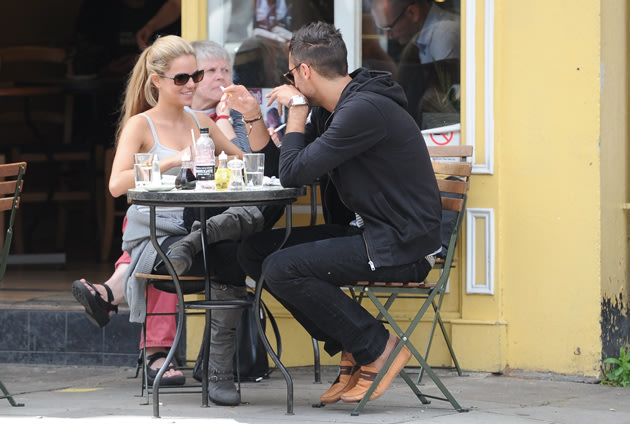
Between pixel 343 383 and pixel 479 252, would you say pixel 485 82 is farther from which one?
pixel 343 383

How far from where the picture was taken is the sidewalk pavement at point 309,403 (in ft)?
14.6

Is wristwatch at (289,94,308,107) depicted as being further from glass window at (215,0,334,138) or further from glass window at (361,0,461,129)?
glass window at (215,0,334,138)

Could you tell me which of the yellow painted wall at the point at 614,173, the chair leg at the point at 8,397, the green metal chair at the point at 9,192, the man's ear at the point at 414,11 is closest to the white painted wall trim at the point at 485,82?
the man's ear at the point at 414,11

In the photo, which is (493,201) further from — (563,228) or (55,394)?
(55,394)

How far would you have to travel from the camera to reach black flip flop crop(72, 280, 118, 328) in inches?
202

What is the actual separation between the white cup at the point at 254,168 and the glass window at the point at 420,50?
1.51 meters

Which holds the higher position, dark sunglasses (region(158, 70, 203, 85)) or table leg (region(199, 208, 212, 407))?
dark sunglasses (region(158, 70, 203, 85))

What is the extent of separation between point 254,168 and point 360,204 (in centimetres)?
49

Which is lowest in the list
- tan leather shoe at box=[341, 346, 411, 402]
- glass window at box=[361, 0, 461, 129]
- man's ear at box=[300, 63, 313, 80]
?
tan leather shoe at box=[341, 346, 411, 402]

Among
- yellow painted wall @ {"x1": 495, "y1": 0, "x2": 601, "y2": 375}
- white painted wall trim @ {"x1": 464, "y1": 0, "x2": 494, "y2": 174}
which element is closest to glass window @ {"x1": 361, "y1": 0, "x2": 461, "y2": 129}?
white painted wall trim @ {"x1": 464, "y1": 0, "x2": 494, "y2": 174}

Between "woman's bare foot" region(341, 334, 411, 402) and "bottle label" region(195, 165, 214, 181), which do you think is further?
"bottle label" region(195, 165, 214, 181)

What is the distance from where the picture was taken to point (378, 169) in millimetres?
4449

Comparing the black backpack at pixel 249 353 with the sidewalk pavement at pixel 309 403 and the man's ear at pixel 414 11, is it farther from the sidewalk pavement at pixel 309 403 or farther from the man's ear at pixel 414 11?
the man's ear at pixel 414 11

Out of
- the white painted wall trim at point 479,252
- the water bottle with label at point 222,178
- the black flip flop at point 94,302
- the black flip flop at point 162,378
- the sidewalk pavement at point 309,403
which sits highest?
the water bottle with label at point 222,178
